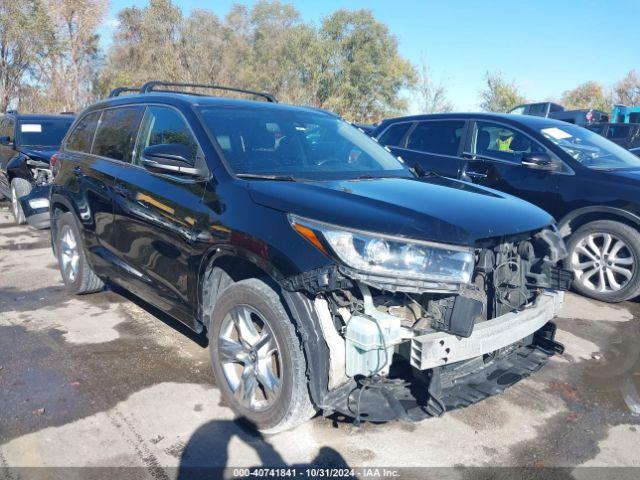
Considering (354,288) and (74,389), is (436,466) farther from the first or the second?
(74,389)

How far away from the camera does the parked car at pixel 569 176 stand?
5.15 m

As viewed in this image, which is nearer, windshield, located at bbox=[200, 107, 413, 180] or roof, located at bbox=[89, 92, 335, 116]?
windshield, located at bbox=[200, 107, 413, 180]

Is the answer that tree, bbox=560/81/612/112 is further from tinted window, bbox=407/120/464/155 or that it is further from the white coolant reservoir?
the white coolant reservoir

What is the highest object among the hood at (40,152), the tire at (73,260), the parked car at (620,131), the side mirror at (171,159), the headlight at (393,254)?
the parked car at (620,131)

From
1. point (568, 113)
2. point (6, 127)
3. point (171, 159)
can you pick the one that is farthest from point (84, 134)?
point (568, 113)

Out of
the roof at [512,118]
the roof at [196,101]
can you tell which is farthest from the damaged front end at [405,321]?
the roof at [512,118]

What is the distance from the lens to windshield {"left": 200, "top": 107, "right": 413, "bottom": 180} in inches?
128

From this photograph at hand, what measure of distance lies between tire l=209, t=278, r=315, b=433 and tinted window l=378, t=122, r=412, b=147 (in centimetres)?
466

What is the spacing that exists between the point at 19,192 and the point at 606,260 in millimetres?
8200

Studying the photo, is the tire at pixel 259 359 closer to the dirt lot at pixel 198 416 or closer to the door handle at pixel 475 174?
the dirt lot at pixel 198 416

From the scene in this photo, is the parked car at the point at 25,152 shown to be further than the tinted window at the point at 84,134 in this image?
Yes

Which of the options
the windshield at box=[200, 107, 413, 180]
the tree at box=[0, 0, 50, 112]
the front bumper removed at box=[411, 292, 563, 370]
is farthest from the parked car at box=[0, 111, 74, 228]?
the tree at box=[0, 0, 50, 112]

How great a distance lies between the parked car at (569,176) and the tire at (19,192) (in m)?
5.90

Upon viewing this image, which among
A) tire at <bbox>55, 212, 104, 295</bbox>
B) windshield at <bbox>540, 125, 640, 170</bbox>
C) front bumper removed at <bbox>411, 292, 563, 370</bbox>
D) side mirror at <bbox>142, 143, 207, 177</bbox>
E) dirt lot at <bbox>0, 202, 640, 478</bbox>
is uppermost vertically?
windshield at <bbox>540, 125, 640, 170</bbox>
